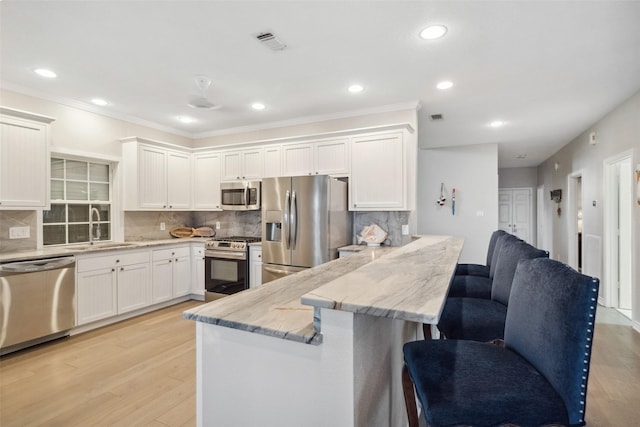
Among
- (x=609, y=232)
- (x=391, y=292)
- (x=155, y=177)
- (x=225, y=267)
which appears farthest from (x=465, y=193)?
(x=391, y=292)

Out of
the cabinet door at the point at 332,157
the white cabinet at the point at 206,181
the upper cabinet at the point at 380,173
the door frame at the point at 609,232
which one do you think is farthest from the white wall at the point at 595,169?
the white cabinet at the point at 206,181

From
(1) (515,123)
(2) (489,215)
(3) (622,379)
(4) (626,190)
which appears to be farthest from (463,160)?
(3) (622,379)

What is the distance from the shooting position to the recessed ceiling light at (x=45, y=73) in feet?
10.1

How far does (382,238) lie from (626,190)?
366 centimetres

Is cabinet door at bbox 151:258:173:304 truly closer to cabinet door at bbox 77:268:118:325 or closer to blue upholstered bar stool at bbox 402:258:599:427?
cabinet door at bbox 77:268:118:325

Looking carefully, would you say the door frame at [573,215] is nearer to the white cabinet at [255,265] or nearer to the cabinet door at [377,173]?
the cabinet door at [377,173]

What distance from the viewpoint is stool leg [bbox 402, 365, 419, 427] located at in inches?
49.3

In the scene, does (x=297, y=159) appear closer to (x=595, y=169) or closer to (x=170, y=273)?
(x=170, y=273)

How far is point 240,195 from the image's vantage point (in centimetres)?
474

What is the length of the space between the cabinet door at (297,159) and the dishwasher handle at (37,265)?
2586mm

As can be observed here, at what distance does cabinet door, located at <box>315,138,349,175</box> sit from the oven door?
1.52m

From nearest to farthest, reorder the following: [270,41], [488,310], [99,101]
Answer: [488,310], [270,41], [99,101]

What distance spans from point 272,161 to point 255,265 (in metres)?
1.43

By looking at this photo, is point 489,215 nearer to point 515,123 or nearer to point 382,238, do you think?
point 515,123
